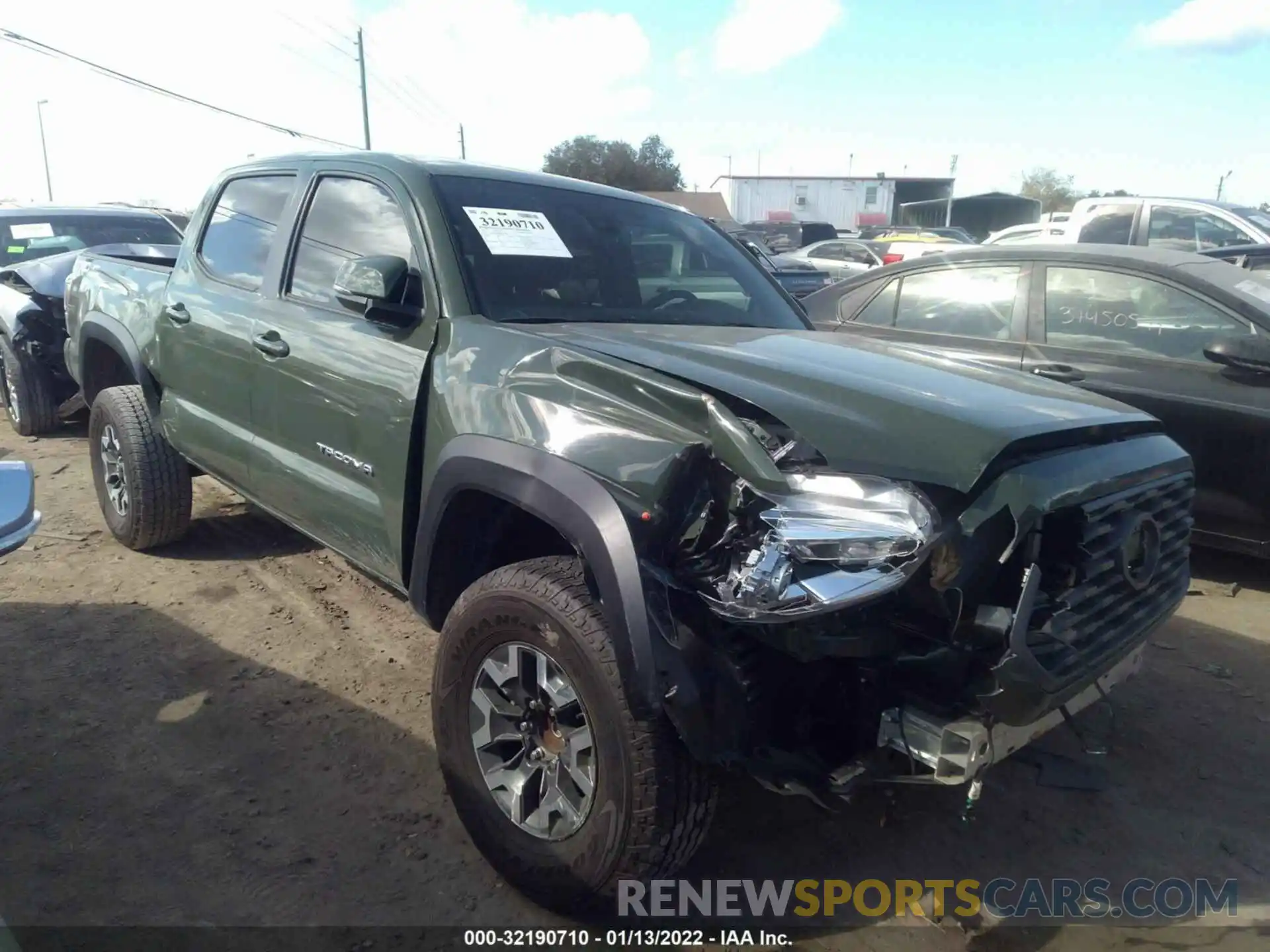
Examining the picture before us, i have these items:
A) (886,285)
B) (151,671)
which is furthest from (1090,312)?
(151,671)

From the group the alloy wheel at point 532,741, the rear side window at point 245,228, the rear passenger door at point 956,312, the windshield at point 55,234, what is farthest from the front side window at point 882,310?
the windshield at point 55,234

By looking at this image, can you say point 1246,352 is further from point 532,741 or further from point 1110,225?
point 1110,225

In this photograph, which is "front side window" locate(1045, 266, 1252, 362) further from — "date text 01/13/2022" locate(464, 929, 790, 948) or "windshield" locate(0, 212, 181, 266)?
"windshield" locate(0, 212, 181, 266)

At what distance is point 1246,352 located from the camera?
13.8ft

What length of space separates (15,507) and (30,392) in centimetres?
597

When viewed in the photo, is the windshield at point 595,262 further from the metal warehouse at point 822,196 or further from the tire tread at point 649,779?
the metal warehouse at point 822,196

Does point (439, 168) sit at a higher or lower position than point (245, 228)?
higher

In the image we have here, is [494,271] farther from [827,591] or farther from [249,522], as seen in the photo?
[249,522]

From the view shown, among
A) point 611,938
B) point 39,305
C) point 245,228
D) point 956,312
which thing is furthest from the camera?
point 39,305

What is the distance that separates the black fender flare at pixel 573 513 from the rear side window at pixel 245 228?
5.42 feet

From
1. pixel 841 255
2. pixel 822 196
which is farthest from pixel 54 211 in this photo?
pixel 822 196

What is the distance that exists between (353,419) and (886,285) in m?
3.92

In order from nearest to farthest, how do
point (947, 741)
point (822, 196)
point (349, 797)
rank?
point (947, 741) → point (349, 797) → point (822, 196)

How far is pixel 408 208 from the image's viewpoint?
3.00 metres
